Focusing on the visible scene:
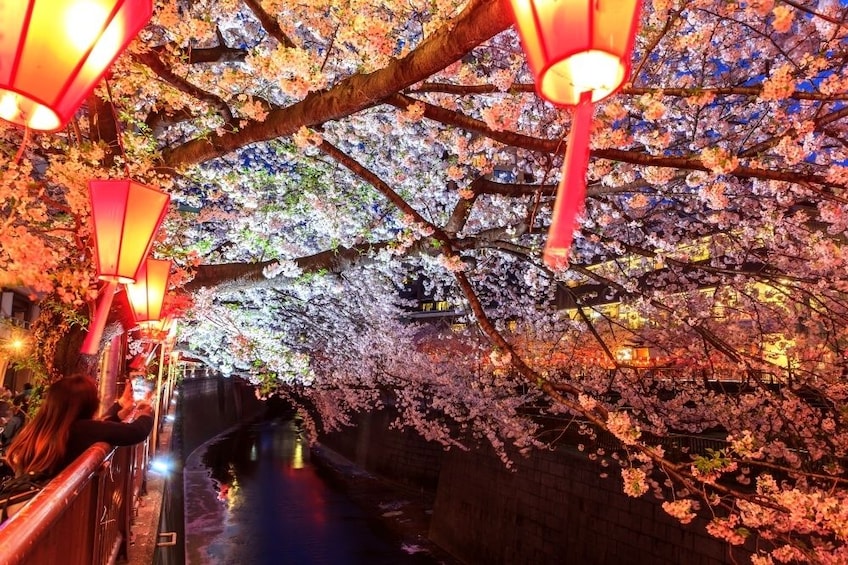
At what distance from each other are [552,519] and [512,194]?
992cm

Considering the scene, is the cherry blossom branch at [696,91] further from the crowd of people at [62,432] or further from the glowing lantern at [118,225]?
the crowd of people at [62,432]

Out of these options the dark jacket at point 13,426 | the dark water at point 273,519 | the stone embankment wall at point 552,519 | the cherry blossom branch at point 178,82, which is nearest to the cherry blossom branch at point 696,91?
the cherry blossom branch at point 178,82

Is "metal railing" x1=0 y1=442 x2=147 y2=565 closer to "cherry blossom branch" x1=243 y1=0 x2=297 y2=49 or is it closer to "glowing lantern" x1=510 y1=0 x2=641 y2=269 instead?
"glowing lantern" x1=510 y1=0 x2=641 y2=269

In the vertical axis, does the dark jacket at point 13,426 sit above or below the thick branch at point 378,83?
below

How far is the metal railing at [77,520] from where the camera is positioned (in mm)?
1847

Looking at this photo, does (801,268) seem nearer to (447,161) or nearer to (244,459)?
(447,161)

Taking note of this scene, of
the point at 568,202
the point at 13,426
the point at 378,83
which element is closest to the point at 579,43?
the point at 568,202

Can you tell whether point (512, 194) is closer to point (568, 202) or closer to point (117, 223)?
point (117, 223)

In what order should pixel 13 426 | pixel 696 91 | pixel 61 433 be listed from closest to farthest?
pixel 696 91, pixel 61 433, pixel 13 426

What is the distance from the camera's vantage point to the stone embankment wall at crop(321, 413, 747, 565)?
1148cm

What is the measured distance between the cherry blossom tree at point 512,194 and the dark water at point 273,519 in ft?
14.7

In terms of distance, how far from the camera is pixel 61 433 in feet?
13.4

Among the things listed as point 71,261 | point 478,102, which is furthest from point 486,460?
point 71,261


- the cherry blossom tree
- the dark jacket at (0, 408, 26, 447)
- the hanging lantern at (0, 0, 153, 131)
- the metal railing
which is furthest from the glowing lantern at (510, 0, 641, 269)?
the dark jacket at (0, 408, 26, 447)
